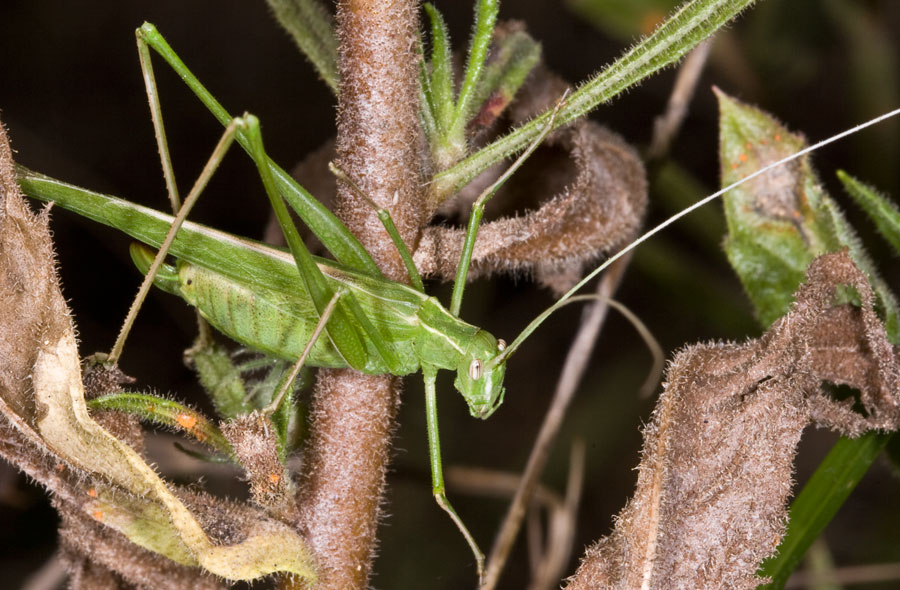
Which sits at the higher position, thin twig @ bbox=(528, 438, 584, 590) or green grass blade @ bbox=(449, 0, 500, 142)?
green grass blade @ bbox=(449, 0, 500, 142)

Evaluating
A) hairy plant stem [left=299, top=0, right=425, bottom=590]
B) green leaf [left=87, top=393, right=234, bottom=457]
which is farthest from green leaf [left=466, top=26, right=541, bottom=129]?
green leaf [left=87, top=393, right=234, bottom=457]

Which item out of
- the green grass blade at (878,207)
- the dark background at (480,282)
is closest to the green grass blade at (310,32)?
the green grass blade at (878,207)

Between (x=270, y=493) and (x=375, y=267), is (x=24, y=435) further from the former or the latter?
(x=375, y=267)

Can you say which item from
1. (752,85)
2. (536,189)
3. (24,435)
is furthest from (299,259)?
(752,85)

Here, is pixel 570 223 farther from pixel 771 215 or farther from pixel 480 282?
pixel 480 282

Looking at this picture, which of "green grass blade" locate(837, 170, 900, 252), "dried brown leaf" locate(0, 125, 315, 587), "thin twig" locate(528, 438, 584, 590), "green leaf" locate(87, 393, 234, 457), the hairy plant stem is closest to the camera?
"dried brown leaf" locate(0, 125, 315, 587)

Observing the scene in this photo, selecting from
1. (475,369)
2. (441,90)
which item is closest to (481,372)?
(475,369)

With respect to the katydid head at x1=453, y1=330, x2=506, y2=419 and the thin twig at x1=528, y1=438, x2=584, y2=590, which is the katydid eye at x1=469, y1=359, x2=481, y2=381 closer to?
the katydid head at x1=453, y1=330, x2=506, y2=419

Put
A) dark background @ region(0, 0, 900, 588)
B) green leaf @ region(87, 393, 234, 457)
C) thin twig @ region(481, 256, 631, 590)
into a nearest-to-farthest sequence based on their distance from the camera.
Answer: green leaf @ region(87, 393, 234, 457), thin twig @ region(481, 256, 631, 590), dark background @ region(0, 0, 900, 588)
